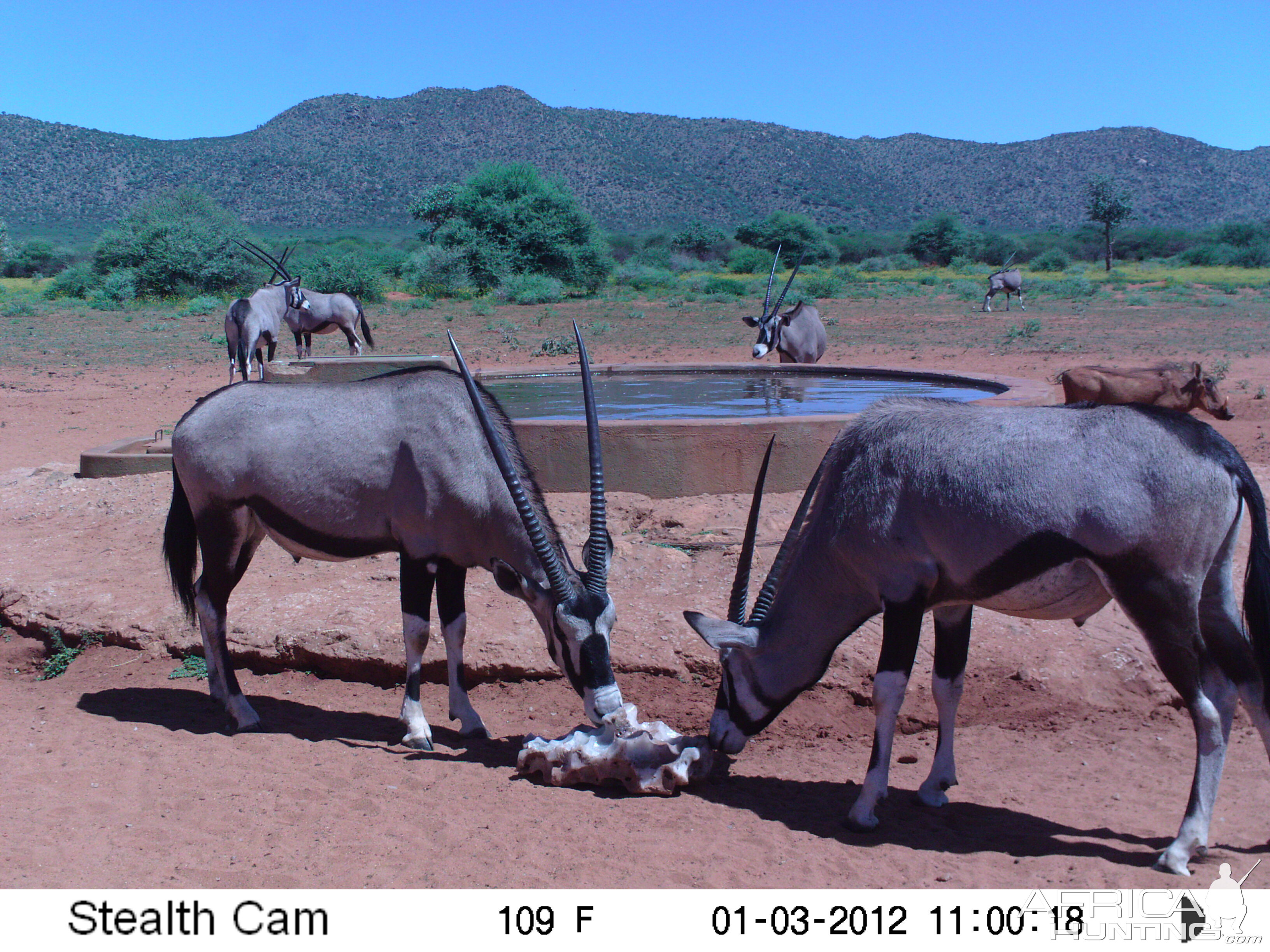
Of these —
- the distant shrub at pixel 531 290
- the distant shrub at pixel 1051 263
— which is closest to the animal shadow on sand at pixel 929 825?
the distant shrub at pixel 531 290

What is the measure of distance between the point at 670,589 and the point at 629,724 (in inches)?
79.0

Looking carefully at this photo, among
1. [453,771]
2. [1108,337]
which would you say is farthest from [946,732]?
[1108,337]

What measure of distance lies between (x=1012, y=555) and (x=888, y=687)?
0.65 metres

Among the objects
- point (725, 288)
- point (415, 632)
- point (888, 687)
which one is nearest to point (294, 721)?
point (415, 632)

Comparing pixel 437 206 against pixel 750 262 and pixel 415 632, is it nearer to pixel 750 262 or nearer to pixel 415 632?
pixel 750 262

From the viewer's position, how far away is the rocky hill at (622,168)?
86.6 metres

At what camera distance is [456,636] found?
4.78 metres

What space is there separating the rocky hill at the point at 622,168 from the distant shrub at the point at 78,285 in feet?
157

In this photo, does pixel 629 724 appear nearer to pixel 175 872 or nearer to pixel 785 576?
pixel 785 576

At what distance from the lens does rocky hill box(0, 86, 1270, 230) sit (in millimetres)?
86625

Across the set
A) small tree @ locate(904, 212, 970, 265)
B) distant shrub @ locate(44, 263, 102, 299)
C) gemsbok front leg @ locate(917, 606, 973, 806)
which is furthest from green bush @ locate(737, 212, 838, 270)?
gemsbok front leg @ locate(917, 606, 973, 806)

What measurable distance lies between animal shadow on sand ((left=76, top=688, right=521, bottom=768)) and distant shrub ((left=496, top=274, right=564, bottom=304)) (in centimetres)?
2780

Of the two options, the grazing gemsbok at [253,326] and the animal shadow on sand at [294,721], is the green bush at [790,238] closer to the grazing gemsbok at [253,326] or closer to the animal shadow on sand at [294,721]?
the grazing gemsbok at [253,326]

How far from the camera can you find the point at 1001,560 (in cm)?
354
